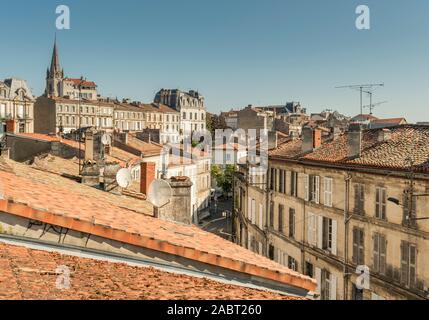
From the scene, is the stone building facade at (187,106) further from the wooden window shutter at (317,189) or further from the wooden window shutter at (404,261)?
the wooden window shutter at (404,261)

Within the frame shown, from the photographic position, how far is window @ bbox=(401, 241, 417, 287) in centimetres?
1719

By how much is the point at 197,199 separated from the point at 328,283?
30.9m

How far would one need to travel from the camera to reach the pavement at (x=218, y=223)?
142 ft

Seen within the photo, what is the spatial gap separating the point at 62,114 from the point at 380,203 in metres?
74.3

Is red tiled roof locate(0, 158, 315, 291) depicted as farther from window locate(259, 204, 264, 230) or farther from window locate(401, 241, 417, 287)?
window locate(259, 204, 264, 230)

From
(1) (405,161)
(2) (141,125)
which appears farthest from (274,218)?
(2) (141,125)

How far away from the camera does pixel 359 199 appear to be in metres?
20.4

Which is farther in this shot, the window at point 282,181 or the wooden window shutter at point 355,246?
the window at point 282,181

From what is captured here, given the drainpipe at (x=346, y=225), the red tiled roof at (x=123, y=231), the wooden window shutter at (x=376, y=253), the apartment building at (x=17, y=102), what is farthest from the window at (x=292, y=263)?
the apartment building at (x=17, y=102)

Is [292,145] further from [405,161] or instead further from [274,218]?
[405,161]

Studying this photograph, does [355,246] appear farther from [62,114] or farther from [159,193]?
[62,114]

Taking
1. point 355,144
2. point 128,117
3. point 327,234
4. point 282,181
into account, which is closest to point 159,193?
point 355,144

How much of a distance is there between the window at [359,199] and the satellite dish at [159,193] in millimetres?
12335

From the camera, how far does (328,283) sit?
73.7ft
